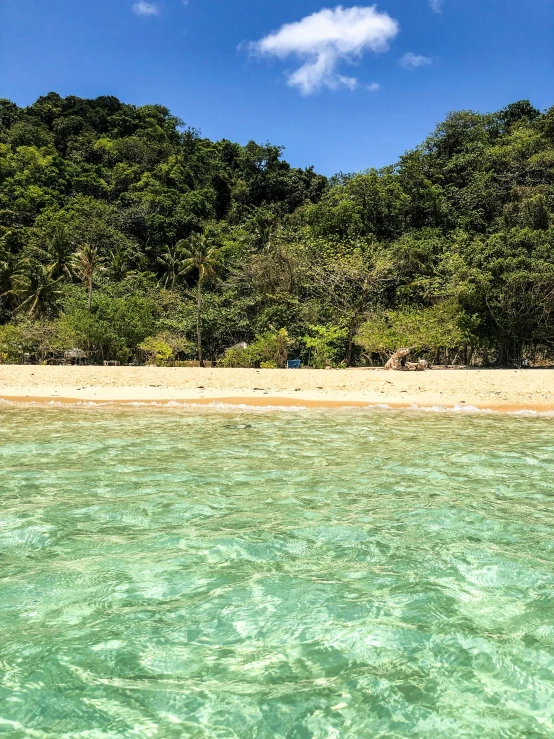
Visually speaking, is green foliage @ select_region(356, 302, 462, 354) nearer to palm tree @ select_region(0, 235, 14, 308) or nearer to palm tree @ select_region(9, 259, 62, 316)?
palm tree @ select_region(9, 259, 62, 316)

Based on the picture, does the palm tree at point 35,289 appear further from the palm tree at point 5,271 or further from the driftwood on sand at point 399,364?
the driftwood on sand at point 399,364

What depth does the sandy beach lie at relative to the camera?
58.2 feet

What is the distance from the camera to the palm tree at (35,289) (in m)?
43.1

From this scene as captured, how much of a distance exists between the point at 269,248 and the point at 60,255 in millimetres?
20829

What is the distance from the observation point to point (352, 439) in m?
10.8

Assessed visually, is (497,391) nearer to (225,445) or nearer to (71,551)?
(225,445)

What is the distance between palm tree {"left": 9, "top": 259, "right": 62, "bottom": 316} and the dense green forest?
234 mm

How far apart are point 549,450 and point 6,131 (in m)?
80.6

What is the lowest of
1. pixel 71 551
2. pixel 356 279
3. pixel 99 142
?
pixel 71 551

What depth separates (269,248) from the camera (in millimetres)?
44062

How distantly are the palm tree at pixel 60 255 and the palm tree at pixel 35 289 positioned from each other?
3157mm

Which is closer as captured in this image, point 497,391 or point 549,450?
point 549,450

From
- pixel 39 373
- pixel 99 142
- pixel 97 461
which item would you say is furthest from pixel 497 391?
pixel 99 142

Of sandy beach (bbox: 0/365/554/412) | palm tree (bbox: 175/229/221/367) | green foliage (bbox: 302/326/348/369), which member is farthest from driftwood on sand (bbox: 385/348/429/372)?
palm tree (bbox: 175/229/221/367)
